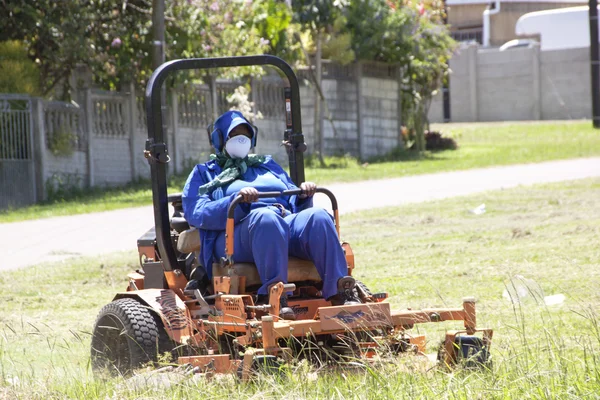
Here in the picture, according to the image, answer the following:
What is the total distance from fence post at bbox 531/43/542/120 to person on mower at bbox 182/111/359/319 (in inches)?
1133

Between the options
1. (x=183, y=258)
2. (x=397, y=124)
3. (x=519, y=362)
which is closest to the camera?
(x=519, y=362)

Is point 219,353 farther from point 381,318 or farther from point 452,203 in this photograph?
point 452,203

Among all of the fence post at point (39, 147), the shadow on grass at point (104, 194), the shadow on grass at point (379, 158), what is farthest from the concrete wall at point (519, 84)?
the fence post at point (39, 147)

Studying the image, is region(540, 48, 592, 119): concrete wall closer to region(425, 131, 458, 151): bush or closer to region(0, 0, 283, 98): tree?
region(425, 131, 458, 151): bush

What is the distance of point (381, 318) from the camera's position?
5.73 meters

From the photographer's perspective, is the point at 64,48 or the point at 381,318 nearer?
the point at 381,318

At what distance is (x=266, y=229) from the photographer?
5992 mm

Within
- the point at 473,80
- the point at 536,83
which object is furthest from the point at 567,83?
the point at 473,80

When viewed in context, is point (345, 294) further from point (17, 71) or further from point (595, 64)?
point (595, 64)

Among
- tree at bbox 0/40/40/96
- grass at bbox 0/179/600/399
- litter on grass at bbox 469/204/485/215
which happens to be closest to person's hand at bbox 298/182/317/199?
grass at bbox 0/179/600/399

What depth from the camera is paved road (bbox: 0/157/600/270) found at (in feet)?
41.9

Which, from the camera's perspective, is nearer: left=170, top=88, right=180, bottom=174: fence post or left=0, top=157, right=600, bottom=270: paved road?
left=0, top=157, right=600, bottom=270: paved road

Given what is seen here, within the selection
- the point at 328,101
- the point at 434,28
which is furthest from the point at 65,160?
the point at 434,28

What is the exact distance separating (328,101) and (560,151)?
5460 millimetres
